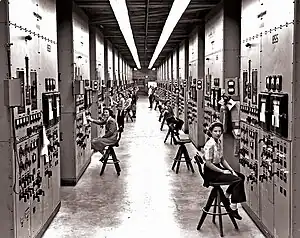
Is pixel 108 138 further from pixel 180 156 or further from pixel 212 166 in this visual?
pixel 212 166

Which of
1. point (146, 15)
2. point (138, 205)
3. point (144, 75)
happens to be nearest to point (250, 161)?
point (138, 205)

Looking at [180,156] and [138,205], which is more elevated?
[180,156]

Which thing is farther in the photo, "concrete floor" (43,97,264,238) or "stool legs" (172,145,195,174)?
"stool legs" (172,145,195,174)

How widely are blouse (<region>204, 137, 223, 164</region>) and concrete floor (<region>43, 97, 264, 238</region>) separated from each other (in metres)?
0.89

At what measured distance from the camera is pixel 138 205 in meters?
6.74

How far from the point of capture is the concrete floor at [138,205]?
5.54 meters

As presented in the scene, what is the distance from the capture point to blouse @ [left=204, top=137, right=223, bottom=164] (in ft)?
17.5

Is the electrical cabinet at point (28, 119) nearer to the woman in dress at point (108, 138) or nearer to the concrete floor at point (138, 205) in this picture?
the concrete floor at point (138, 205)

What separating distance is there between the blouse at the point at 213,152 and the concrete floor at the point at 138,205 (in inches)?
35.0

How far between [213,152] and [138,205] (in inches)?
73.9

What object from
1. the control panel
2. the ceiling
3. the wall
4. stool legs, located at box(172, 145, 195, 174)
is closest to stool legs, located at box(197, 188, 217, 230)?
the control panel

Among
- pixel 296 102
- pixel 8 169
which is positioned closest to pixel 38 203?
pixel 8 169

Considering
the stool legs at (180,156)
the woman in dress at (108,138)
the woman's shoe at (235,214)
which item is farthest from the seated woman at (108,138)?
the woman's shoe at (235,214)

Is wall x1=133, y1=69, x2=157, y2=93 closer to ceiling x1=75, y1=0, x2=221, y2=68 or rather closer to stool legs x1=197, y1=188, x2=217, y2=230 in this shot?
ceiling x1=75, y1=0, x2=221, y2=68
